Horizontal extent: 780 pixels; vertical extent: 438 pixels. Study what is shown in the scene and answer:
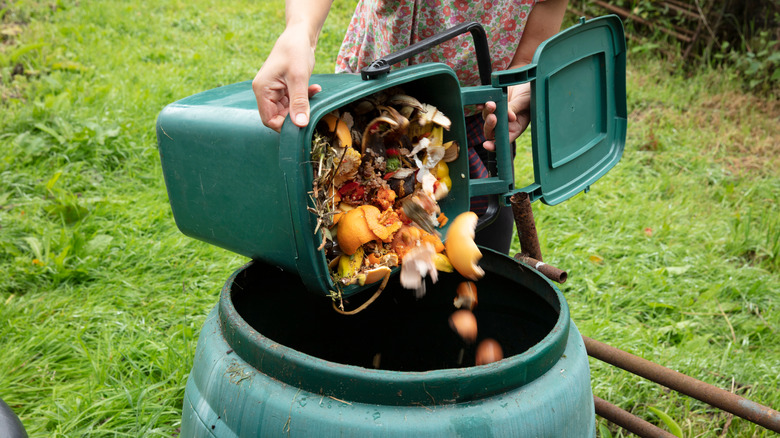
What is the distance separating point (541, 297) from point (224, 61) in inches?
161

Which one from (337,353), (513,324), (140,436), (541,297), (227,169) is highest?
(227,169)

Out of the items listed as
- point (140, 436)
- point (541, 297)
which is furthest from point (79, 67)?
point (541, 297)

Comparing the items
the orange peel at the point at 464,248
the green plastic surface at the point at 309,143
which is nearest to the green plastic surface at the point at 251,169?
the green plastic surface at the point at 309,143

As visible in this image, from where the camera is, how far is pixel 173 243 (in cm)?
266

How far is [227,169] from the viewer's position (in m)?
1.14

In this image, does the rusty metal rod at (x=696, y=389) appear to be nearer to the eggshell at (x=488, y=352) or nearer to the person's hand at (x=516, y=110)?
the eggshell at (x=488, y=352)

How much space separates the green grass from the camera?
6.52ft

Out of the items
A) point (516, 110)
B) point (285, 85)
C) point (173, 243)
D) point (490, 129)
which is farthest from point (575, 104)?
point (173, 243)

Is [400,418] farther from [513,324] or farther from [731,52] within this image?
[731,52]

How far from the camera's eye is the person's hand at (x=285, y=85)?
3.30 ft

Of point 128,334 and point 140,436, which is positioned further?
point 128,334

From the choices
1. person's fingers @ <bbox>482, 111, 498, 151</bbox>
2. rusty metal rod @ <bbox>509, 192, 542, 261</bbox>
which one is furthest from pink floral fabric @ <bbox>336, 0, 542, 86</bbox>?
rusty metal rod @ <bbox>509, 192, 542, 261</bbox>

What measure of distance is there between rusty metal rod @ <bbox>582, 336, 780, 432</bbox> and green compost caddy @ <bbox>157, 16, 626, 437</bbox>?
1.06 ft

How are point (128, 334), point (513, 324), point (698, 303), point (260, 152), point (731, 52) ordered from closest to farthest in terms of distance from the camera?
point (260, 152), point (513, 324), point (128, 334), point (698, 303), point (731, 52)
